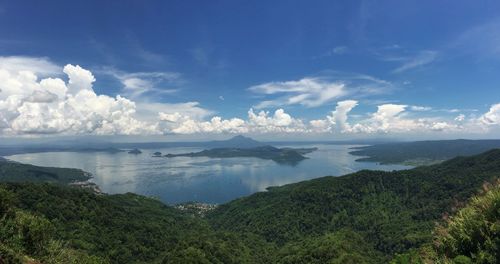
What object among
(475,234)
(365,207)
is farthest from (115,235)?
(365,207)

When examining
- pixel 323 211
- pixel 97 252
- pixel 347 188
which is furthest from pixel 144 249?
pixel 347 188

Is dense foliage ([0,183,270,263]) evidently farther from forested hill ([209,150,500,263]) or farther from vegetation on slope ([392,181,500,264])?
vegetation on slope ([392,181,500,264])

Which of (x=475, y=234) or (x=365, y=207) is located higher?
(x=475, y=234)

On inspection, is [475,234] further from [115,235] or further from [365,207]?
[365,207]

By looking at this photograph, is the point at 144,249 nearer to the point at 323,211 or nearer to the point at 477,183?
the point at 323,211

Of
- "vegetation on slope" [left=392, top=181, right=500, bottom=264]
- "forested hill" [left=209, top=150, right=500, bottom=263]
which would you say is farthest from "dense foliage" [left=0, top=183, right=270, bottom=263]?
"vegetation on slope" [left=392, top=181, right=500, bottom=264]

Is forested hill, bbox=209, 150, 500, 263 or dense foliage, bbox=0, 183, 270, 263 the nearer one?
dense foliage, bbox=0, 183, 270, 263

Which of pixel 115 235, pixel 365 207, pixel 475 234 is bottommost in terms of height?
pixel 365 207

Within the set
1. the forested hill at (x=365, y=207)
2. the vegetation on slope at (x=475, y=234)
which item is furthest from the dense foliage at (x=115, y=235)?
the vegetation on slope at (x=475, y=234)

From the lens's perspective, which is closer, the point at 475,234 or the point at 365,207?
the point at 475,234
